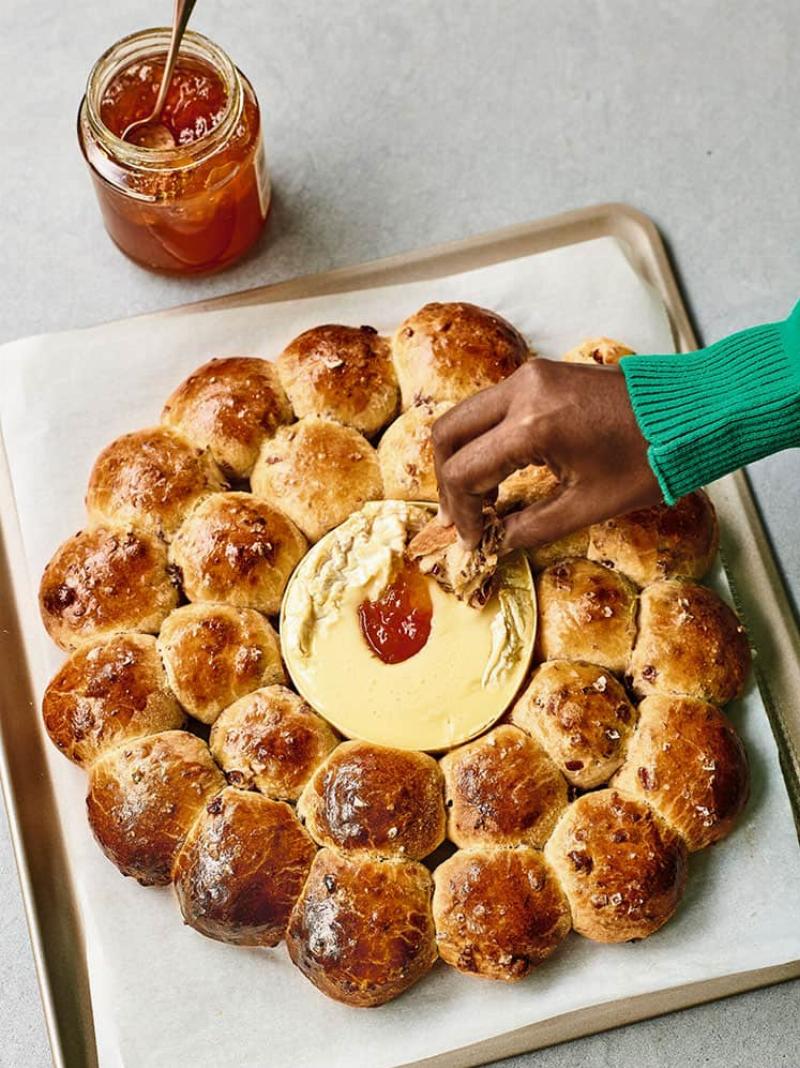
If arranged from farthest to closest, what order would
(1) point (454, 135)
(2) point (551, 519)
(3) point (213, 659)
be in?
(1) point (454, 135) → (3) point (213, 659) → (2) point (551, 519)

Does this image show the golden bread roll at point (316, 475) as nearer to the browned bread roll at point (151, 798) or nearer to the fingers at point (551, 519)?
the fingers at point (551, 519)

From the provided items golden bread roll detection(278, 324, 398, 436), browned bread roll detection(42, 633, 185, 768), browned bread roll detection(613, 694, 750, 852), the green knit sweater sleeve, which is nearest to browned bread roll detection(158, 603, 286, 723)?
browned bread roll detection(42, 633, 185, 768)

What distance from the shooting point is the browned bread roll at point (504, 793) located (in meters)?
2.51

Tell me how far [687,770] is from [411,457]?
87cm

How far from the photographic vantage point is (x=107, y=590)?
2658mm

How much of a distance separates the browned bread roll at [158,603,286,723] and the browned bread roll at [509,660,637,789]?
1.77ft

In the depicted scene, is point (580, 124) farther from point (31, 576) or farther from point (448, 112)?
point (31, 576)

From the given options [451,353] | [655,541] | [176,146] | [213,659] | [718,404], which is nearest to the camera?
[718,404]

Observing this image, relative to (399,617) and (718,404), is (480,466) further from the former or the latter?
(399,617)

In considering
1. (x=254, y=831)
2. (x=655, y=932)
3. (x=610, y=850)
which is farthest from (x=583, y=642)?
(x=254, y=831)

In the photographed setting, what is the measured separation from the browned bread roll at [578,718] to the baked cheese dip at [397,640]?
0.19 feet

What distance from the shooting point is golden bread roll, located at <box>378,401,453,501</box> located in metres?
2.74

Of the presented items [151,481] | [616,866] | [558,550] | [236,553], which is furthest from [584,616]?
[151,481]

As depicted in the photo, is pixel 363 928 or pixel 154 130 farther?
pixel 154 130
